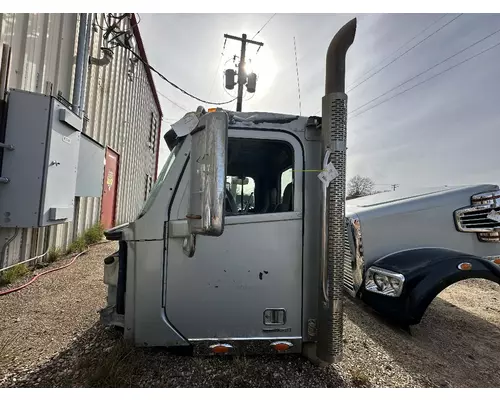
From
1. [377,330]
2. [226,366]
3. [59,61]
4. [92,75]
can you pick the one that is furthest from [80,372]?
[92,75]

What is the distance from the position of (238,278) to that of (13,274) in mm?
3788

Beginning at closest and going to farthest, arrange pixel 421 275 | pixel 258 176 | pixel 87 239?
pixel 421 275 < pixel 258 176 < pixel 87 239

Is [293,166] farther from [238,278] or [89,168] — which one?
[89,168]

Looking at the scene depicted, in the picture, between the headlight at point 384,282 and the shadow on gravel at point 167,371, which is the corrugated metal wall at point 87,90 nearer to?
the shadow on gravel at point 167,371

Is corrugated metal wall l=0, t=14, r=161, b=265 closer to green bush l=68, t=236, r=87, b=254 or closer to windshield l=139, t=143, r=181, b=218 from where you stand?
green bush l=68, t=236, r=87, b=254

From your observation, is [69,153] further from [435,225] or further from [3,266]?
[435,225]

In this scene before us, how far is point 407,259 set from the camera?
96.0 inches

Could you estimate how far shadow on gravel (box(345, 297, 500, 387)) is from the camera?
2.06 meters

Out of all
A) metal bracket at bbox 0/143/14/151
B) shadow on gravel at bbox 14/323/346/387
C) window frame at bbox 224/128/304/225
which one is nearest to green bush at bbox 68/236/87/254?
metal bracket at bbox 0/143/14/151

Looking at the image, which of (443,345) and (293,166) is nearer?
(293,166)

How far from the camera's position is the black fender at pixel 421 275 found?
7.35 feet

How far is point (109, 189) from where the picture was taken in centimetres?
790

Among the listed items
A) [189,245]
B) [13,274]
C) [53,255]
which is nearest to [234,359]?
[189,245]

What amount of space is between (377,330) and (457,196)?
1.63m
